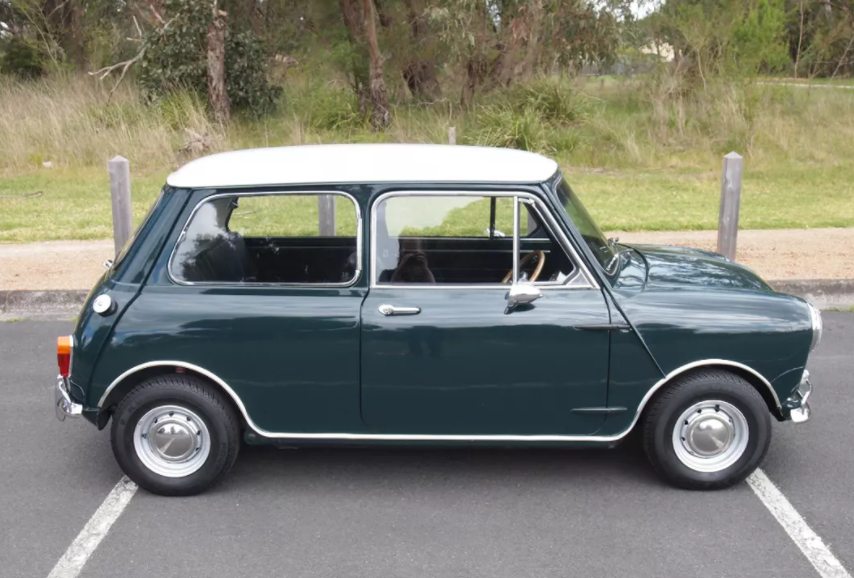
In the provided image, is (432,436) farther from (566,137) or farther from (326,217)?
(566,137)

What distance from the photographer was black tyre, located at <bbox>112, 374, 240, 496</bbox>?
452cm

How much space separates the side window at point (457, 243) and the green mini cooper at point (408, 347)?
0.02 metres

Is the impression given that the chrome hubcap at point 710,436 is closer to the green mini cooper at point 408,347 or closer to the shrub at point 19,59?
the green mini cooper at point 408,347

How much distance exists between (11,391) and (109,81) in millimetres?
15446

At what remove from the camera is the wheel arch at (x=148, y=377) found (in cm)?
450

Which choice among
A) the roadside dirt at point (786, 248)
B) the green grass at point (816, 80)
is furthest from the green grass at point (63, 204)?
the green grass at point (816, 80)

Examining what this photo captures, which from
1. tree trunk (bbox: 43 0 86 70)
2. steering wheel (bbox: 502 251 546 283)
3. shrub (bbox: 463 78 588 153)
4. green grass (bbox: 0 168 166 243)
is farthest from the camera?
tree trunk (bbox: 43 0 86 70)

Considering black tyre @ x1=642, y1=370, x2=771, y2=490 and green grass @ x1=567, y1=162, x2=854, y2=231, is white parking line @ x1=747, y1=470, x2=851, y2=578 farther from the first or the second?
green grass @ x1=567, y1=162, x2=854, y2=231

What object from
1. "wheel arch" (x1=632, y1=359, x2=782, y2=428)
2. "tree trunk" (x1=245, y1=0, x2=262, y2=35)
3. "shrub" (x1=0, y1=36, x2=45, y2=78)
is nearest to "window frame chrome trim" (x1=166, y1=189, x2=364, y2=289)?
"wheel arch" (x1=632, y1=359, x2=782, y2=428)

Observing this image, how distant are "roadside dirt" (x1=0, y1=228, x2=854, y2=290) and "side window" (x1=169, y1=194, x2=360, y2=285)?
3.92 metres

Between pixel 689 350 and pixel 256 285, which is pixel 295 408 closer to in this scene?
pixel 256 285

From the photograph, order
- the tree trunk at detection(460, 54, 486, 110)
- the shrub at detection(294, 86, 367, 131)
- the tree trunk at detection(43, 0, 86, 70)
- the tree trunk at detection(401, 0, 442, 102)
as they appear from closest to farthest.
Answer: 1. the shrub at detection(294, 86, 367, 131)
2. the tree trunk at detection(460, 54, 486, 110)
3. the tree trunk at detection(401, 0, 442, 102)
4. the tree trunk at detection(43, 0, 86, 70)

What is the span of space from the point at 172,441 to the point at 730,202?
624 centimetres

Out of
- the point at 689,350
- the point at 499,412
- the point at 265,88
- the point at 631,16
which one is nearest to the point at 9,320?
the point at 499,412
